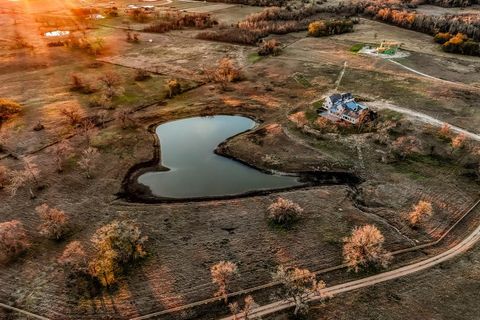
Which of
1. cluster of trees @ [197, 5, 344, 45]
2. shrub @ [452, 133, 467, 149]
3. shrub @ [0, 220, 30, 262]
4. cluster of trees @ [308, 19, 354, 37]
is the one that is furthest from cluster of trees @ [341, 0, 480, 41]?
shrub @ [0, 220, 30, 262]

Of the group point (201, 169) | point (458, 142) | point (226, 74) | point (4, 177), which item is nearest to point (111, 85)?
point (226, 74)

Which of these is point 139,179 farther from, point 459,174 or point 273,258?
A: point 459,174

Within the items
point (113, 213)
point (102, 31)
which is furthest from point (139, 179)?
point (102, 31)

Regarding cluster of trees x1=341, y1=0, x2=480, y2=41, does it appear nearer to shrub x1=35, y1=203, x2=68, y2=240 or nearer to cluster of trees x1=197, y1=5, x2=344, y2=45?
cluster of trees x1=197, y1=5, x2=344, y2=45

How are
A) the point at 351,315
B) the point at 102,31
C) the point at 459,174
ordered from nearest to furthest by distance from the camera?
1. the point at 351,315
2. the point at 459,174
3. the point at 102,31

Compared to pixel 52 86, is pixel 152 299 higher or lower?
lower

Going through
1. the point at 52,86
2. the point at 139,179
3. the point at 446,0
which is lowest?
the point at 139,179

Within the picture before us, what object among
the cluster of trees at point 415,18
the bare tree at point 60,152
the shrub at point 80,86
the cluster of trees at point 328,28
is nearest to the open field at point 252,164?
the bare tree at point 60,152

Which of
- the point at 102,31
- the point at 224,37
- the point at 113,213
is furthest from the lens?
the point at 102,31
